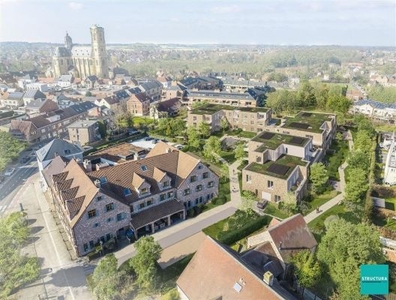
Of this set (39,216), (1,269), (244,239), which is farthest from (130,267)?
(39,216)

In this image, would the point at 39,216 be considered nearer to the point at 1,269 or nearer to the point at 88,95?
the point at 1,269

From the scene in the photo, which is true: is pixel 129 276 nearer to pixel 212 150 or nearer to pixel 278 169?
pixel 278 169

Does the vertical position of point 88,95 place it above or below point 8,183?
above

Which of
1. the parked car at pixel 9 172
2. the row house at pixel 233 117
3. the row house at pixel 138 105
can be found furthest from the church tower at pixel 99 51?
the parked car at pixel 9 172

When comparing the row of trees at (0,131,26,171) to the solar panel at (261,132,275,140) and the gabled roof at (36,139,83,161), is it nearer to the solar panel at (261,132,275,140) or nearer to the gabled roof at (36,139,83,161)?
the gabled roof at (36,139,83,161)

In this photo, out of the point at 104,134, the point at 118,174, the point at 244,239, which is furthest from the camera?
the point at 104,134

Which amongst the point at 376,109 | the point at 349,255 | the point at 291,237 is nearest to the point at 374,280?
the point at 349,255
